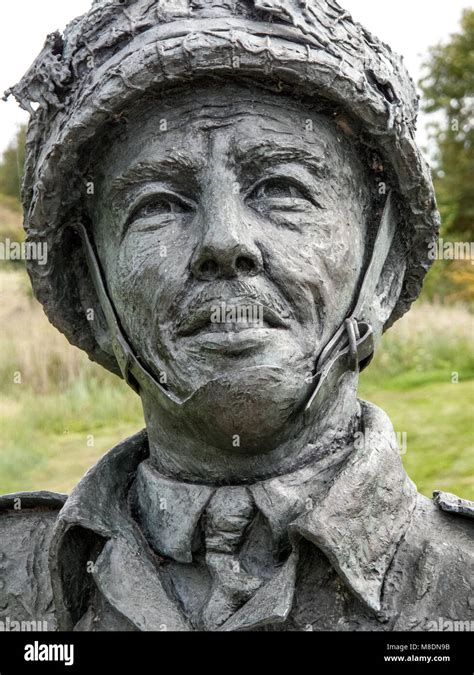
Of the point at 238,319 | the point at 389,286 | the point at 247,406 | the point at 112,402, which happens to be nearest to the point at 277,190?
the point at 238,319

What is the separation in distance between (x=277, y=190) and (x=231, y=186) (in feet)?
0.54

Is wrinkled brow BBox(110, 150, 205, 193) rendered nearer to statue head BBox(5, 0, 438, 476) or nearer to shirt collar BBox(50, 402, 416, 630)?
statue head BBox(5, 0, 438, 476)

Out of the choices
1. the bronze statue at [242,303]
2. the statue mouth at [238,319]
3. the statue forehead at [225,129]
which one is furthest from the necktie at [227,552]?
the statue forehead at [225,129]

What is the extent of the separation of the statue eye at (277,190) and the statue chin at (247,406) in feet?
1.78

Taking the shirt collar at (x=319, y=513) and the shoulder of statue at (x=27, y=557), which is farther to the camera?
the shoulder of statue at (x=27, y=557)

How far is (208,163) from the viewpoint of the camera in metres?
3.05

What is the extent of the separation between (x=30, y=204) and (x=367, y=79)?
117 cm

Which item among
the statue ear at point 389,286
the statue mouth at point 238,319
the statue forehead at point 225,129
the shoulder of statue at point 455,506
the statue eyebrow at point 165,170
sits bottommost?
the shoulder of statue at point 455,506

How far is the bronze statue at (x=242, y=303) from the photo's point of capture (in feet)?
9.71

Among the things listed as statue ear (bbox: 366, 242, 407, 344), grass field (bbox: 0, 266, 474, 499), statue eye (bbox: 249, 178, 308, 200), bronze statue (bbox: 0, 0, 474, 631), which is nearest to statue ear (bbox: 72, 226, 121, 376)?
bronze statue (bbox: 0, 0, 474, 631)

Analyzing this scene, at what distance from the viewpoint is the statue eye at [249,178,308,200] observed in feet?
10.1

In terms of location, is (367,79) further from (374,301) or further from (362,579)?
(362,579)

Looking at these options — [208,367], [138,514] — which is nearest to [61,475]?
[138,514]

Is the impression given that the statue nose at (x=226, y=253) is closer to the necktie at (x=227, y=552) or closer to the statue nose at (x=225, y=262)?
the statue nose at (x=225, y=262)
